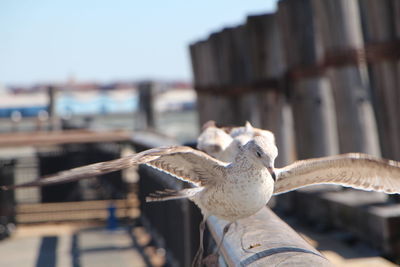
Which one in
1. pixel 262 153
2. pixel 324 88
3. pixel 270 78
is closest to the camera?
pixel 262 153

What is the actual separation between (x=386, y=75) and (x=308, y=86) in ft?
5.58

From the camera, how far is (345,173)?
408 centimetres

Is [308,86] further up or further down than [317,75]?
further down

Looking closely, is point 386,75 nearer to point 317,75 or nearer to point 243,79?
point 317,75

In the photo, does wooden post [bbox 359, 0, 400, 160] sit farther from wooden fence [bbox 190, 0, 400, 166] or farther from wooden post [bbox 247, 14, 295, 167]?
wooden post [bbox 247, 14, 295, 167]

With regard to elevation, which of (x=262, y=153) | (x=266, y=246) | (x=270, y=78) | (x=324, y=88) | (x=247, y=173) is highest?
(x=270, y=78)

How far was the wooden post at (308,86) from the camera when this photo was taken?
886 cm

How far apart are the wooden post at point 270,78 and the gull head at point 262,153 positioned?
6389 mm

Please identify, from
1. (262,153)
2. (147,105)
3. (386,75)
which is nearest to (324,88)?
(386,75)

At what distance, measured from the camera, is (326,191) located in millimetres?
8703

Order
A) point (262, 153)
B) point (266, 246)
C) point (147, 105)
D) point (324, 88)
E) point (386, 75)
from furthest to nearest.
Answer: point (147, 105)
point (324, 88)
point (386, 75)
point (262, 153)
point (266, 246)

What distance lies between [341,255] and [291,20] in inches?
143

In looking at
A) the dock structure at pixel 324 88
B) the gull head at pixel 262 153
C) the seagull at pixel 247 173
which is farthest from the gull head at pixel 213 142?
the dock structure at pixel 324 88

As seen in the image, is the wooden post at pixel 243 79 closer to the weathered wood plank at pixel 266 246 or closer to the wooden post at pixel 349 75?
the wooden post at pixel 349 75
